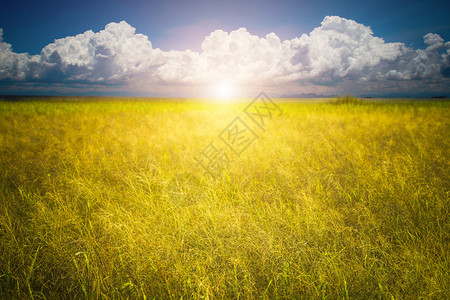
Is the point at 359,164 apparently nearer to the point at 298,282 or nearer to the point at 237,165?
the point at 237,165

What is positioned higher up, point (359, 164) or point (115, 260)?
point (359, 164)

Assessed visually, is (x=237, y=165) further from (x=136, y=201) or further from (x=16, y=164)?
(x=16, y=164)

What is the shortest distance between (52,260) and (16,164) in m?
3.03

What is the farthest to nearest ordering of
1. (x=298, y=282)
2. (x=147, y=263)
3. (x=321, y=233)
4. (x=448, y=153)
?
(x=448, y=153) → (x=321, y=233) → (x=147, y=263) → (x=298, y=282)

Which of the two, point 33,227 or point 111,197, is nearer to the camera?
point 33,227

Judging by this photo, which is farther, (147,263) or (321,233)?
(321,233)

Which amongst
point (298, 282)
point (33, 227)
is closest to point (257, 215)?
point (298, 282)

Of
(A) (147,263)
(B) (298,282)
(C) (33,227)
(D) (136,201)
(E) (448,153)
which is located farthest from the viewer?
(E) (448,153)

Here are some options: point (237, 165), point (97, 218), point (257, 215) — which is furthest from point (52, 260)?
point (237, 165)

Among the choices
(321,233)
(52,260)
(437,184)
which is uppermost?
(437,184)

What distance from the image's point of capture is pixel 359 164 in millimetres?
3184

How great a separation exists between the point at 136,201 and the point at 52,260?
2.72 feet

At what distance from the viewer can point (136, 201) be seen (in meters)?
2.19

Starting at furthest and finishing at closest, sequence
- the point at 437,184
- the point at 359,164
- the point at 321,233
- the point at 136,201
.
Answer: the point at 359,164 → the point at 437,184 → the point at 136,201 → the point at 321,233
